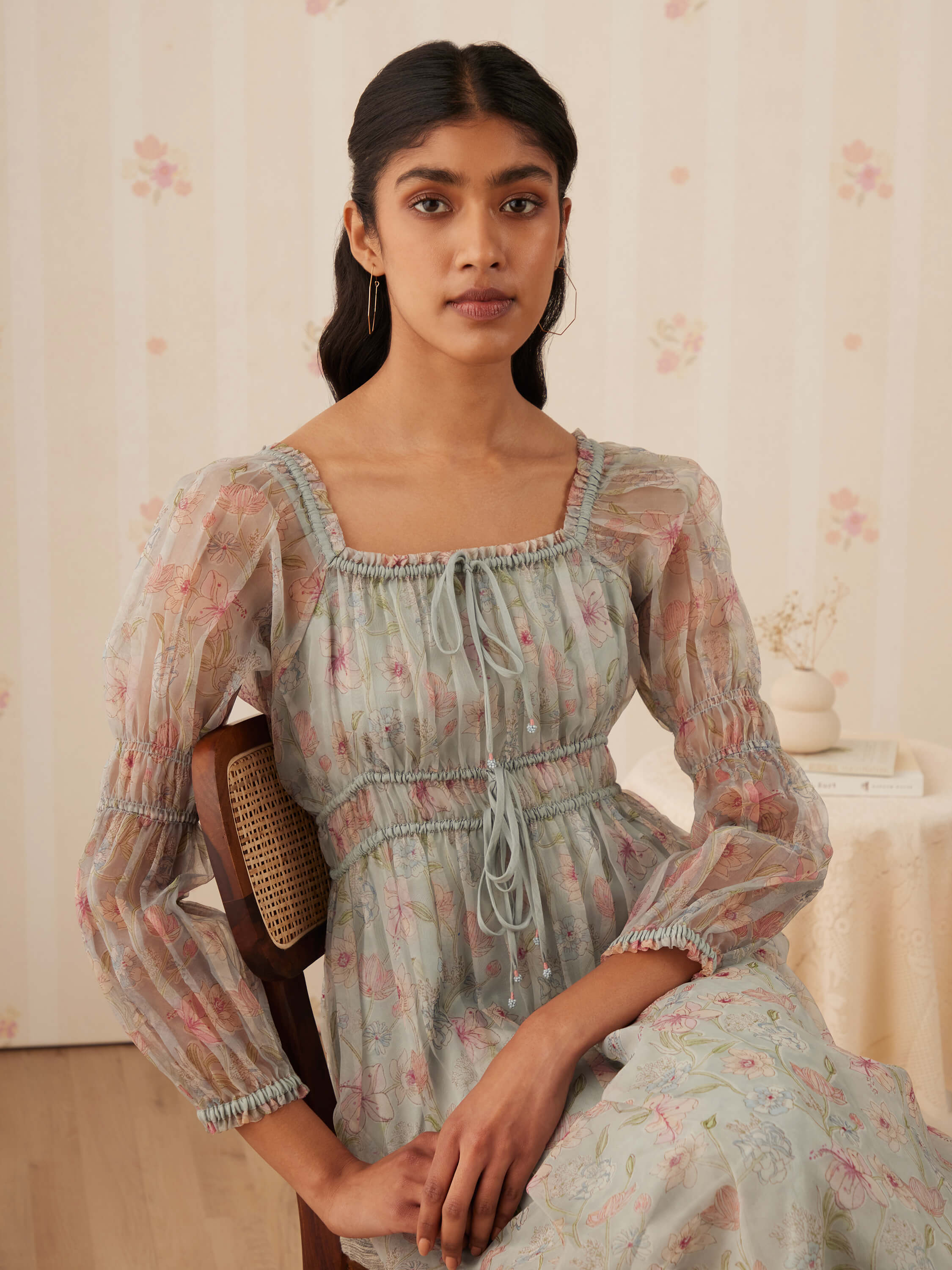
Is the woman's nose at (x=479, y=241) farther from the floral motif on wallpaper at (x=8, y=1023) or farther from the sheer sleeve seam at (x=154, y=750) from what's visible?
the floral motif on wallpaper at (x=8, y=1023)

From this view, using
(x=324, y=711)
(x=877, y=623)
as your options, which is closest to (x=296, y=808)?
(x=324, y=711)

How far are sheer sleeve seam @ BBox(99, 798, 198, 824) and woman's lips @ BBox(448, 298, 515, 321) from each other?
0.50m

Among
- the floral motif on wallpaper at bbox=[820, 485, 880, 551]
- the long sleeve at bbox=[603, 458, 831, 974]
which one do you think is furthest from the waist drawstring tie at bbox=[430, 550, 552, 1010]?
the floral motif on wallpaper at bbox=[820, 485, 880, 551]

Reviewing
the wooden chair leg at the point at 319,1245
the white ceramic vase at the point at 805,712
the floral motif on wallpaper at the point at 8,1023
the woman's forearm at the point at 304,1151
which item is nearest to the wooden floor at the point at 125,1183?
the floral motif on wallpaper at the point at 8,1023

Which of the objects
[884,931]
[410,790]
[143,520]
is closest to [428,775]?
[410,790]

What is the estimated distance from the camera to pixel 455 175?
108 centimetres

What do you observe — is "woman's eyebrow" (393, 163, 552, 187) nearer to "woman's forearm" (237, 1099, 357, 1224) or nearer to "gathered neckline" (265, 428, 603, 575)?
"gathered neckline" (265, 428, 603, 575)

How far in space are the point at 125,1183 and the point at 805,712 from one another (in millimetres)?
1507

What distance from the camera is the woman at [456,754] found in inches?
39.1

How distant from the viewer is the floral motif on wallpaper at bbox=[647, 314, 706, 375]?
8.98ft

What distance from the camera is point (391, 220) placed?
1.11m

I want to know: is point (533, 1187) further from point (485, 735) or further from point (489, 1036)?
point (485, 735)

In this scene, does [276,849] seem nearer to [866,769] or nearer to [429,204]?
[429,204]

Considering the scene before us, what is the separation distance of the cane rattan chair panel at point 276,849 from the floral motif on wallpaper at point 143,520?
158 centimetres
